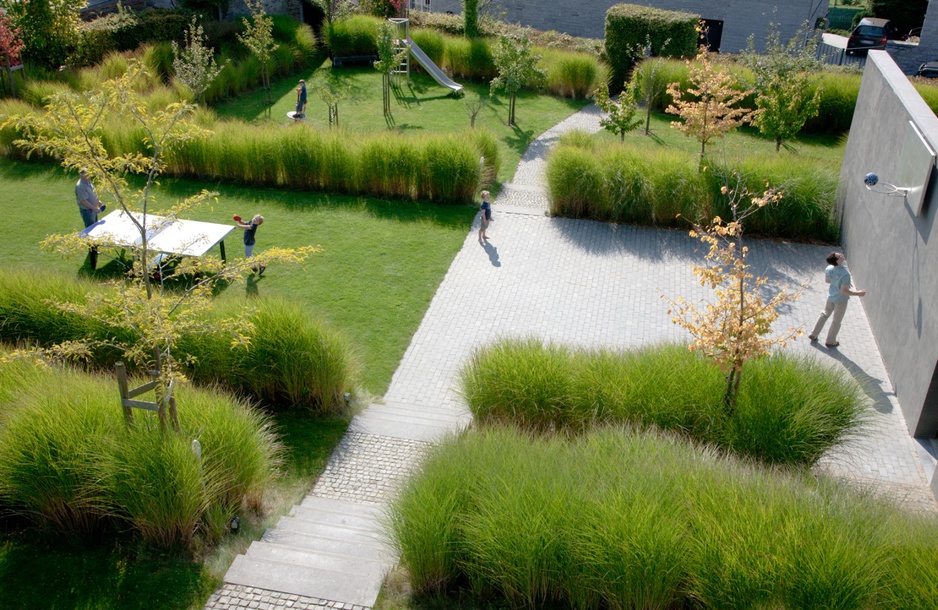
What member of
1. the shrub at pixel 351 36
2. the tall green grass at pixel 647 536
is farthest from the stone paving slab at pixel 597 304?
the shrub at pixel 351 36

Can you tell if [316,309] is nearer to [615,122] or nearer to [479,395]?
[479,395]

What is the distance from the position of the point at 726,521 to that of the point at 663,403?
100 inches

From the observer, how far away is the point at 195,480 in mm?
6684

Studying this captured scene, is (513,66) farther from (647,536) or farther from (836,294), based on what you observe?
(647,536)

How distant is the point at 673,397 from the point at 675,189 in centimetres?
718

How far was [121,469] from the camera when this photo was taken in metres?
6.60

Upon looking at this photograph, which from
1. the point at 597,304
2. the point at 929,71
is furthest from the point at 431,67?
the point at 929,71

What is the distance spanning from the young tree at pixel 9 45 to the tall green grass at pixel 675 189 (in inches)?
537

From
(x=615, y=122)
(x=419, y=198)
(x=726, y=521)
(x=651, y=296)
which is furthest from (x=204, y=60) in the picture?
(x=726, y=521)

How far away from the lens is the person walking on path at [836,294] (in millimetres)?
10648

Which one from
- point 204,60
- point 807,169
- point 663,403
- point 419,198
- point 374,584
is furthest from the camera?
point 204,60

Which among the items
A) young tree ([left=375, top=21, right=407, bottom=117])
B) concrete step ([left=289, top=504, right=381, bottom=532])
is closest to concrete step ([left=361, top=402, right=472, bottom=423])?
concrete step ([left=289, top=504, right=381, bottom=532])

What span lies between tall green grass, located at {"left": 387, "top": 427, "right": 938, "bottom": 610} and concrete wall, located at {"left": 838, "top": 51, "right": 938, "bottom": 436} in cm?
363

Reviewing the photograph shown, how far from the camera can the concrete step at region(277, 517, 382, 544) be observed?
6957 mm
